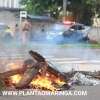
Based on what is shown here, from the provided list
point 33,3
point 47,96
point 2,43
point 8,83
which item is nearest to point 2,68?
point 8,83

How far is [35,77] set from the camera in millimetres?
5598

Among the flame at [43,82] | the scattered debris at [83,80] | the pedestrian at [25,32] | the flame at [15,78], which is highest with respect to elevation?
the flame at [15,78]

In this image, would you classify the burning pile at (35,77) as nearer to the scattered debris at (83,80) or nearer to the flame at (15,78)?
the flame at (15,78)

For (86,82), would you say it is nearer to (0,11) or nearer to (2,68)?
(2,68)

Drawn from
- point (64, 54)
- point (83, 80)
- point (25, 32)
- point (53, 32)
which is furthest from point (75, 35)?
point (83, 80)

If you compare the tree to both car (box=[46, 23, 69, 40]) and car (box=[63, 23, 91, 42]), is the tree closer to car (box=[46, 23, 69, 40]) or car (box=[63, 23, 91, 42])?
car (box=[46, 23, 69, 40])

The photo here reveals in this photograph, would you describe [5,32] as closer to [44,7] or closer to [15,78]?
[15,78]

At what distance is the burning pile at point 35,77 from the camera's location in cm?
551

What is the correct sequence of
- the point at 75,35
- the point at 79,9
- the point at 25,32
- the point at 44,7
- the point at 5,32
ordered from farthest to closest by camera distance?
the point at 44,7 < the point at 79,9 < the point at 75,35 < the point at 25,32 < the point at 5,32

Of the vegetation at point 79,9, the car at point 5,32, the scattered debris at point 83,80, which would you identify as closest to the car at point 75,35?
the vegetation at point 79,9

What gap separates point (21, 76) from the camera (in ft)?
18.2

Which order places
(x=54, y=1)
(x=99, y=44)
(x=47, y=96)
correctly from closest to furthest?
(x=47, y=96) → (x=99, y=44) → (x=54, y=1)

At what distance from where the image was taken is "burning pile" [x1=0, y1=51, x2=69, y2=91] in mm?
5515

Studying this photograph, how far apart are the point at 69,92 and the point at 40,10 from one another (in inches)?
733
